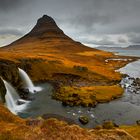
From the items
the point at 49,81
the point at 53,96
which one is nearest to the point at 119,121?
the point at 53,96

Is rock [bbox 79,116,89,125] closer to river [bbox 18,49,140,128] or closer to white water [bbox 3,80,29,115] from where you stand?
river [bbox 18,49,140,128]

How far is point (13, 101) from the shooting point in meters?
68.6

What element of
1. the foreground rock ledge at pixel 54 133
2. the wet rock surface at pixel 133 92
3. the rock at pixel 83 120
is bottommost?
the rock at pixel 83 120

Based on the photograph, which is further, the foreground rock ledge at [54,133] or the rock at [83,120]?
the rock at [83,120]

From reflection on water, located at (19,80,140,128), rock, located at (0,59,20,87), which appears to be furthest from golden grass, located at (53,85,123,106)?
rock, located at (0,59,20,87)

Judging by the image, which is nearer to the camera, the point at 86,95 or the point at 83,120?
the point at 83,120

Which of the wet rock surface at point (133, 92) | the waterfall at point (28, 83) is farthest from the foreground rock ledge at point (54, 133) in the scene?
the waterfall at point (28, 83)

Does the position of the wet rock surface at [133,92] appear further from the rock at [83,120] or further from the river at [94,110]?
the rock at [83,120]

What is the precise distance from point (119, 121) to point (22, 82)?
41812 millimetres

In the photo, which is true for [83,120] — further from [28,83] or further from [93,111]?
[28,83]

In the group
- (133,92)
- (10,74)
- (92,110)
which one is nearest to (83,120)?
(92,110)

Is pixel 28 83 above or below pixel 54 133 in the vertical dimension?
below

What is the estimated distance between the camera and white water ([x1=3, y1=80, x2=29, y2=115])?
62862 millimetres

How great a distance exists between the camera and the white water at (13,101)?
206 feet
